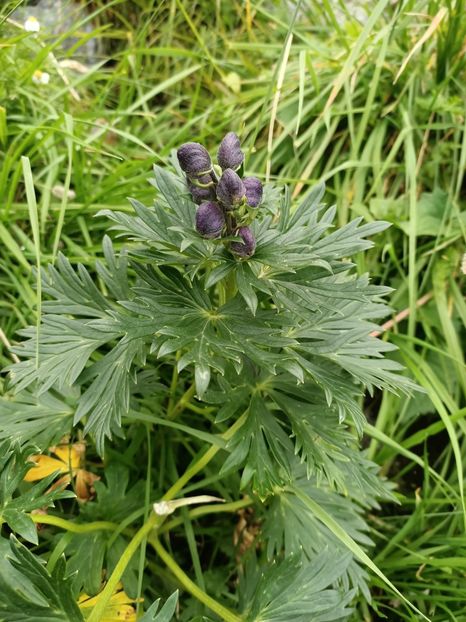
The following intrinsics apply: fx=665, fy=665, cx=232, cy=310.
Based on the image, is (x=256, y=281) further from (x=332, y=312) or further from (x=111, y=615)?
(x=111, y=615)

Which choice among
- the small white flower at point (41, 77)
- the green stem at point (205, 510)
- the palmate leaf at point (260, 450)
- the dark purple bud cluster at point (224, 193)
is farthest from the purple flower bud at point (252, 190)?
the small white flower at point (41, 77)

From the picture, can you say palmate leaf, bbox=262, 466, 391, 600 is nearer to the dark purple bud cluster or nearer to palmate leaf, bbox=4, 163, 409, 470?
palmate leaf, bbox=4, 163, 409, 470

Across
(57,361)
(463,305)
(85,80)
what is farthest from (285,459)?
(85,80)

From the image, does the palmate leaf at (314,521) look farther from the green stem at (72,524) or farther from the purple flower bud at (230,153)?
the purple flower bud at (230,153)

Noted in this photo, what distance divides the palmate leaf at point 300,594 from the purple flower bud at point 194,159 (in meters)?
0.66

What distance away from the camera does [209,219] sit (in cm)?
100

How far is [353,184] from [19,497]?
4.28 ft

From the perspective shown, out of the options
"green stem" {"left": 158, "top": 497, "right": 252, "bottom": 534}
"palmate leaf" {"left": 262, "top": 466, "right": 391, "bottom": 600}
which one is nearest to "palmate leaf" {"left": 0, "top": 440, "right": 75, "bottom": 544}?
"green stem" {"left": 158, "top": 497, "right": 252, "bottom": 534}

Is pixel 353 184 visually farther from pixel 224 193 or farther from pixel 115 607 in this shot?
pixel 115 607

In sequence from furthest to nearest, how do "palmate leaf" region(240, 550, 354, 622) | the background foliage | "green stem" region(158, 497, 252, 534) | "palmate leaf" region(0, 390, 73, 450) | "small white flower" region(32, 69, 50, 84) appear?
"small white flower" region(32, 69, 50, 84) < the background foliage < "green stem" region(158, 497, 252, 534) < "palmate leaf" region(0, 390, 73, 450) < "palmate leaf" region(240, 550, 354, 622)

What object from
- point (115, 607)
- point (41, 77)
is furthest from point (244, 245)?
point (41, 77)

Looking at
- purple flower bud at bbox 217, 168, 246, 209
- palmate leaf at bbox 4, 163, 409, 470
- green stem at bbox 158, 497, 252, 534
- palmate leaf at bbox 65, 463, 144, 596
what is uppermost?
purple flower bud at bbox 217, 168, 246, 209

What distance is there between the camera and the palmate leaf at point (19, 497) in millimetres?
1021

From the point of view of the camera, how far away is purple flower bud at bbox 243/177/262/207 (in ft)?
3.33
